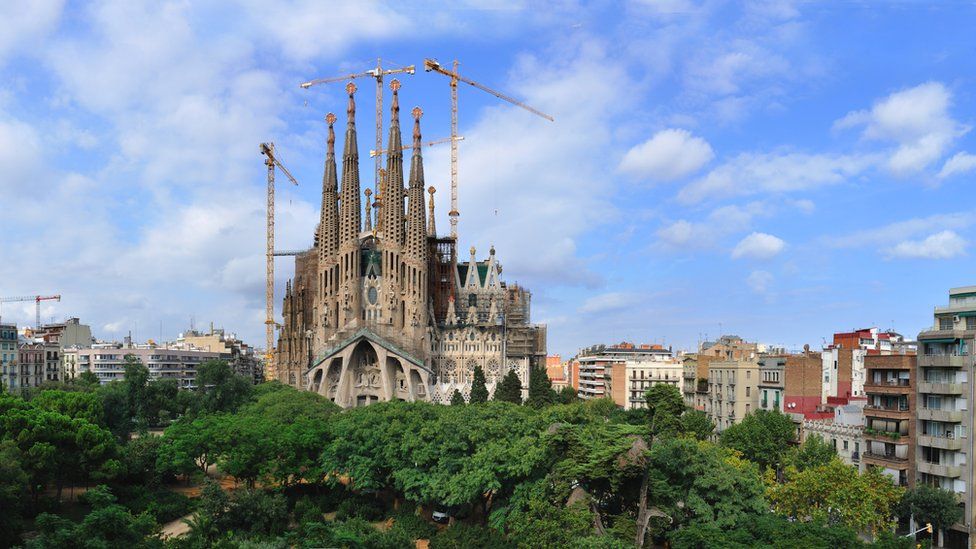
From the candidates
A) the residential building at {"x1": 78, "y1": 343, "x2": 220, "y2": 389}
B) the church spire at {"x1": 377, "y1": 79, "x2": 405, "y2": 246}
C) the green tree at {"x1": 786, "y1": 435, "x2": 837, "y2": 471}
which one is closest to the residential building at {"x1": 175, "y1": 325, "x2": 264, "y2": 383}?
the residential building at {"x1": 78, "y1": 343, "x2": 220, "y2": 389}

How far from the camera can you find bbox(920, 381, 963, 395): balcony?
4669 centimetres

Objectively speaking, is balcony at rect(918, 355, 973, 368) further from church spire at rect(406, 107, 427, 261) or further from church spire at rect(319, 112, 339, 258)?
church spire at rect(319, 112, 339, 258)

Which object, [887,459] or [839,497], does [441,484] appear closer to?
[839,497]

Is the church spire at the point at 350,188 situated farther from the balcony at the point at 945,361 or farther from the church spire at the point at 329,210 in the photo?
the balcony at the point at 945,361

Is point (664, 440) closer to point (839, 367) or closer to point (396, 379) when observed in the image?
point (839, 367)

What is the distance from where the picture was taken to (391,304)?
4277 inches

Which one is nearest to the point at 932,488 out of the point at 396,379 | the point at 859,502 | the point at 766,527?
the point at 859,502

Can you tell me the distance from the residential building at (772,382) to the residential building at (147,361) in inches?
3125

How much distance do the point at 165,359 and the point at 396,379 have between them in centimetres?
5272

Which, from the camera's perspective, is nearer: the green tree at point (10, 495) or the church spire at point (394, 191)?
the green tree at point (10, 495)

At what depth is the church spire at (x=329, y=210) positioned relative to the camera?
373ft

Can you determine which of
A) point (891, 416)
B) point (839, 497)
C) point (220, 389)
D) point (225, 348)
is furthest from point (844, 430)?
point (225, 348)

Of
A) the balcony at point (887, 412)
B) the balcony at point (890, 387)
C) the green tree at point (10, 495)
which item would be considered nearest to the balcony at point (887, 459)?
the balcony at point (887, 412)

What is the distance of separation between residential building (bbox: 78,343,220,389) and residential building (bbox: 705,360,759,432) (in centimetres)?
7419
